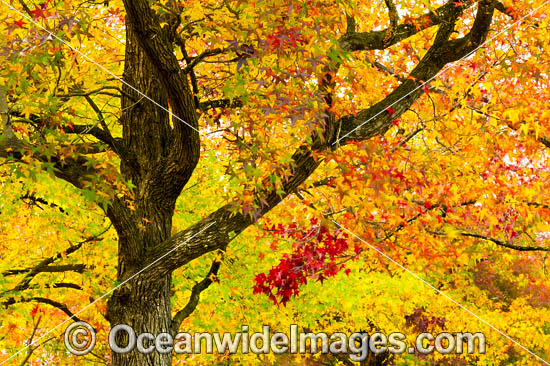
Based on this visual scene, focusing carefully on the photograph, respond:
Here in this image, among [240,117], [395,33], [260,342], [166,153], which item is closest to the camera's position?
[240,117]

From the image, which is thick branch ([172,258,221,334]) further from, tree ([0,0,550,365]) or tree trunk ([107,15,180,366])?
tree trunk ([107,15,180,366])

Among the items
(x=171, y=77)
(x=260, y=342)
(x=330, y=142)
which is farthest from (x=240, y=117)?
(x=260, y=342)

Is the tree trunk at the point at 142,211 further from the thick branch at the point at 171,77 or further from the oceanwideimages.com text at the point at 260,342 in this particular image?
the thick branch at the point at 171,77

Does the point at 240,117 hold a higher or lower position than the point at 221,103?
lower

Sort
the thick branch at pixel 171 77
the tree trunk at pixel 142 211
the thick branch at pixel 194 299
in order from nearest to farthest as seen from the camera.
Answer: the thick branch at pixel 171 77 → the tree trunk at pixel 142 211 → the thick branch at pixel 194 299

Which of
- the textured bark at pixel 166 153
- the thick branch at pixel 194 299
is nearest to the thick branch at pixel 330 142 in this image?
the textured bark at pixel 166 153

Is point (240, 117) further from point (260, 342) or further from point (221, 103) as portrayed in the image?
point (260, 342)

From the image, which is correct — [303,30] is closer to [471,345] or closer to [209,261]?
[209,261]

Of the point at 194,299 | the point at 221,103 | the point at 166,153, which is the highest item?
the point at 221,103

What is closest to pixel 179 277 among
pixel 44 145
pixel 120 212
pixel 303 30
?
pixel 120 212

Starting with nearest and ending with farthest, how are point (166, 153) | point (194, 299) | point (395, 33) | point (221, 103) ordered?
1. point (395, 33)
2. point (166, 153)
3. point (221, 103)
4. point (194, 299)

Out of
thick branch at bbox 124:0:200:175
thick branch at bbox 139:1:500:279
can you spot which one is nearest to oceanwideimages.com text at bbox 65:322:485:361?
thick branch at bbox 139:1:500:279

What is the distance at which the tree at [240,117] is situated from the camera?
472 centimetres

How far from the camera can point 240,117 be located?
5.31 meters
